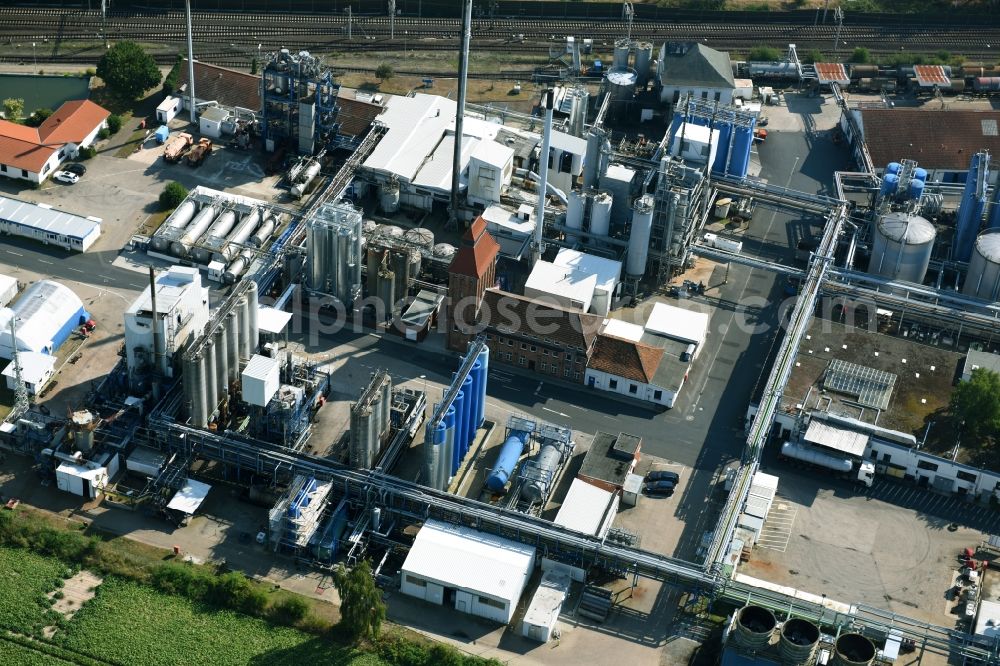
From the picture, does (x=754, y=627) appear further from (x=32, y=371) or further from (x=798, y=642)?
(x=32, y=371)

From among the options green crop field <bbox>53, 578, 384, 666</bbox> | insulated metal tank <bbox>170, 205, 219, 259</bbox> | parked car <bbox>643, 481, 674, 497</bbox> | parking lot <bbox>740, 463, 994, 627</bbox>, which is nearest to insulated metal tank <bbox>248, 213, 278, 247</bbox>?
insulated metal tank <bbox>170, 205, 219, 259</bbox>

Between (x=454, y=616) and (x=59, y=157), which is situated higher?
(x=59, y=157)

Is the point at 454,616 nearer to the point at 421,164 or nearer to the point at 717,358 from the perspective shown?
the point at 717,358

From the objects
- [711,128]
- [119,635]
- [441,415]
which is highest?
[711,128]

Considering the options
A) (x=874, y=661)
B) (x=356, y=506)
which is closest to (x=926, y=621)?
(x=874, y=661)

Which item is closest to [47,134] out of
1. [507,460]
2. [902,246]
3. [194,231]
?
[194,231]
